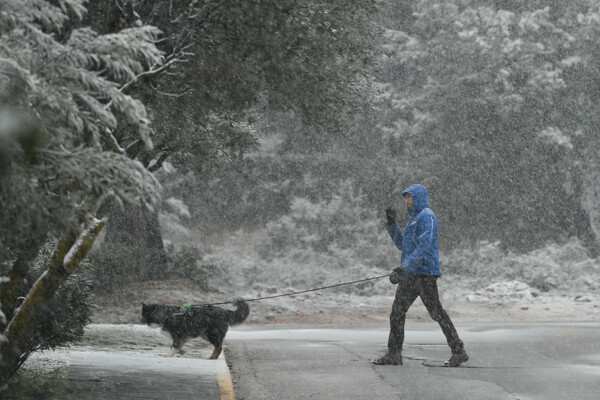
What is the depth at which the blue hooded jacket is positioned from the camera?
9.78 meters

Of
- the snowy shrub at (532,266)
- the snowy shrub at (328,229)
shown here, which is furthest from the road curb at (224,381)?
the snowy shrub at (328,229)

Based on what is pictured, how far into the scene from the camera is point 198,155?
13234 mm

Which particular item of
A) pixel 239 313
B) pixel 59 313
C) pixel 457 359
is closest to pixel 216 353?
pixel 239 313

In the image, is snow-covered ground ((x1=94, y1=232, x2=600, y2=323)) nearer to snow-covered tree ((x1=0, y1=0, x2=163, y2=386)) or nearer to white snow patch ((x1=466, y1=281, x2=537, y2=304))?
white snow patch ((x1=466, y1=281, x2=537, y2=304))

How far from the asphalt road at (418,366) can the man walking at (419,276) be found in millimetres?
242

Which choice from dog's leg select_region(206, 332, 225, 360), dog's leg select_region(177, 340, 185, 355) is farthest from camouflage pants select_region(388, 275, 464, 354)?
dog's leg select_region(177, 340, 185, 355)

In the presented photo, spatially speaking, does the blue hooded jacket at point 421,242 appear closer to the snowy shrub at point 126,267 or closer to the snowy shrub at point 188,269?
the snowy shrub at point 126,267

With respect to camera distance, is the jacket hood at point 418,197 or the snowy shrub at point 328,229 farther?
the snowy shrub at point 328,229

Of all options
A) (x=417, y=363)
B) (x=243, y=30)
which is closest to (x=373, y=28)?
(x=243, y=30)

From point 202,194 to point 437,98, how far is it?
37.1 ft

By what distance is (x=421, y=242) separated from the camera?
32.1 ft

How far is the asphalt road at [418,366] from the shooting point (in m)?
8.32

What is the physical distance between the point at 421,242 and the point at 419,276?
42cm

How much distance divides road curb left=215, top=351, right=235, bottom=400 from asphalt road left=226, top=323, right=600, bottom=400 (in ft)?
0.39
